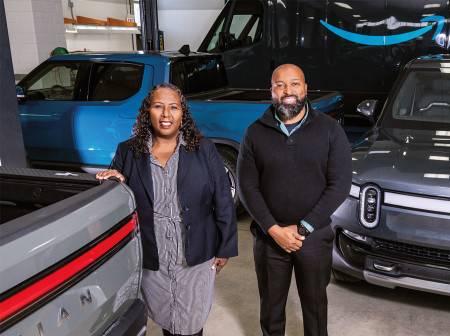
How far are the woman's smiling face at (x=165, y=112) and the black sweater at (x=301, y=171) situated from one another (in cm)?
45

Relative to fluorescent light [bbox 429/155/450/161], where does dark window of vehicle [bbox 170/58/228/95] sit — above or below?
above

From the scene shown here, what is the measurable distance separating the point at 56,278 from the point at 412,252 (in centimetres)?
233

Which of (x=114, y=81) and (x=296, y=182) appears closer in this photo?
(x=296, y=182)

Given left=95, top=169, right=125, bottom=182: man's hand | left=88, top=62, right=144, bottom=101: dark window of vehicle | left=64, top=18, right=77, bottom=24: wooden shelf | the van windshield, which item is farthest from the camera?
left=64, top=18, right=77, bottom=24: wooden shelf

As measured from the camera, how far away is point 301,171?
90.0 inches

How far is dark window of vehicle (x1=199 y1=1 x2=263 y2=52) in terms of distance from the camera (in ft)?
26.2

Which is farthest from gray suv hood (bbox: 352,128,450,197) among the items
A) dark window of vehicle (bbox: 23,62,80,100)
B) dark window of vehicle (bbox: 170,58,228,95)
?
dark window of vehicle (bbox: 23,62,80,100)

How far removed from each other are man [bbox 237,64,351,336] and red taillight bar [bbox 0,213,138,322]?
87 centimetres

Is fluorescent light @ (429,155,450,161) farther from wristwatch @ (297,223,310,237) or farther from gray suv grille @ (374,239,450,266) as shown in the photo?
wristwatch @ (297,223,310,237)

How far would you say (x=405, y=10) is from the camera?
730 cm

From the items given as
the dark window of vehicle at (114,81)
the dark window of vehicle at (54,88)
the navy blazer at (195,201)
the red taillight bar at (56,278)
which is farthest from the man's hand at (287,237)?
the dark window of vehicle at (54,88)


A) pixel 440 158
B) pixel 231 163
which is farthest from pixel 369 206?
pixel 231 163

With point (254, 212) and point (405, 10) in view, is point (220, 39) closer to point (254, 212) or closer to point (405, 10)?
point (405, 10)

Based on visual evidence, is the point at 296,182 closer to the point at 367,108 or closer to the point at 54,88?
the point at 367,108
